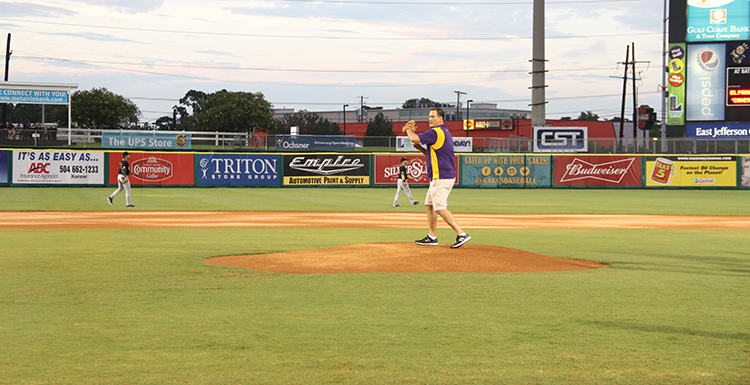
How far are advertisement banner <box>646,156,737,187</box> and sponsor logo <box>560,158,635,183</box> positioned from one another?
1395 mm

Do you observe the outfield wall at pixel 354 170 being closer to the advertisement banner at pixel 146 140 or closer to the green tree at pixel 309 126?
the advertisement banner at pixel 146 140

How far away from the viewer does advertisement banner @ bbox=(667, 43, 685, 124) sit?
3484cm

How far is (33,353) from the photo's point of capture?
3.94 meters

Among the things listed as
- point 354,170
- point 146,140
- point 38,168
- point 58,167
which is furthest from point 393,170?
point 38,168

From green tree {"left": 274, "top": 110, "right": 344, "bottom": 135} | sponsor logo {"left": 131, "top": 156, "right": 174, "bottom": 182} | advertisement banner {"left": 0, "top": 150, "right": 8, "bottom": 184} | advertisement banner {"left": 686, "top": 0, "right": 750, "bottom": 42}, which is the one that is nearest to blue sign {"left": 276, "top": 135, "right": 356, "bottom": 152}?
sponsor logo {"left": 131, "top": 156, "right": 174, "bottom": 182}

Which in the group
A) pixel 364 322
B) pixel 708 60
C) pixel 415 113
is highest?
pixel 415 113

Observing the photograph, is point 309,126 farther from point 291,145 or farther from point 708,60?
point 708,60

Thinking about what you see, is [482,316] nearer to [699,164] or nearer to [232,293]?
[232,293]

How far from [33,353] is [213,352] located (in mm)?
1111

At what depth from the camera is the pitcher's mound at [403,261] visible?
7582 mm

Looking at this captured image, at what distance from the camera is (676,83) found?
35156mm

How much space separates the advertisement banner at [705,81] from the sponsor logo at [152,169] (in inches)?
1130

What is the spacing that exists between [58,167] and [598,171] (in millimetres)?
29742

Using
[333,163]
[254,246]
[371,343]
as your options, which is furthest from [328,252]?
[333,163]
